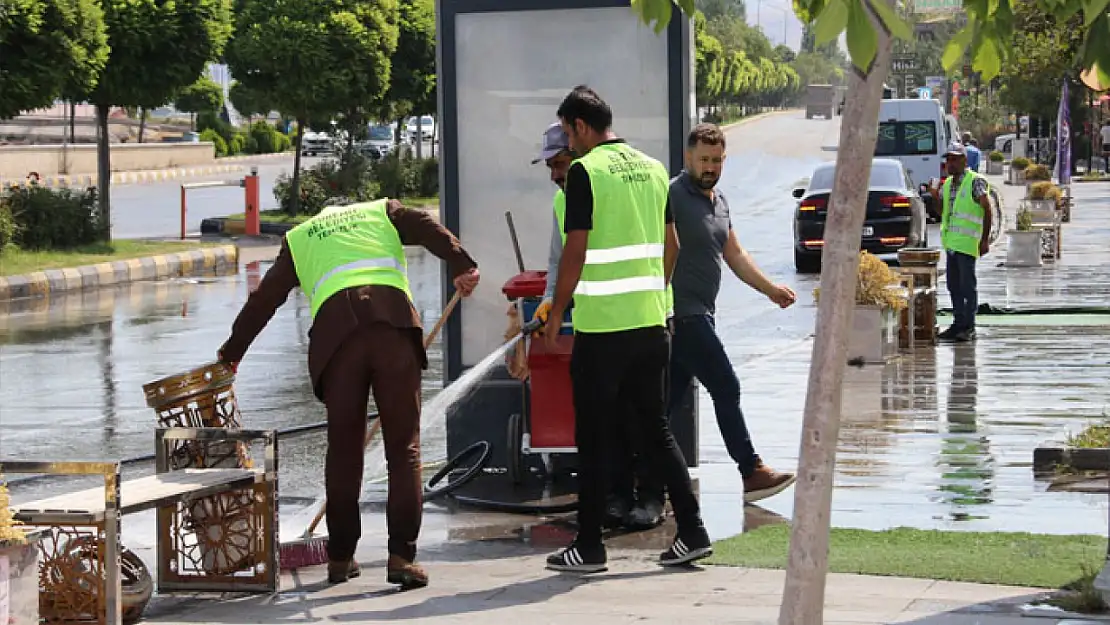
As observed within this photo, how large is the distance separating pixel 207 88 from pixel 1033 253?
51.1 m

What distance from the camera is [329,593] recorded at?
7.47 meters

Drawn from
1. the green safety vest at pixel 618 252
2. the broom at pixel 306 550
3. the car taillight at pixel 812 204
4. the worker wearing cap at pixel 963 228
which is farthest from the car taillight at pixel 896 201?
the green safety vest at pixel 618 252

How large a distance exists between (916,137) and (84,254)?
18.7 metres

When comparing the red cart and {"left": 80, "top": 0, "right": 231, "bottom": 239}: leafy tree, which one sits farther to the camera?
{"left": 80, "top": 0, "right": 231, "bottom": 239}: leafy tree

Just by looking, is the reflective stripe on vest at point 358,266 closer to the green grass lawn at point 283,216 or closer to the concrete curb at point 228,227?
the concrete curb at point 228,227

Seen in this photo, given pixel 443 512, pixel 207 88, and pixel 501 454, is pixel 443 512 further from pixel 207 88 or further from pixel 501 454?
pixel 207 88

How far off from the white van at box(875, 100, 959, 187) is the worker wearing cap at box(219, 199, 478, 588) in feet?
103

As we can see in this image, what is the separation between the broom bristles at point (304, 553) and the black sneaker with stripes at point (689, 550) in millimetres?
1476

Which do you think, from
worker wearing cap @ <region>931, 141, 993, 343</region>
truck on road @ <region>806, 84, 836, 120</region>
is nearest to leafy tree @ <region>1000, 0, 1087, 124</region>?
worker wearing cap @ <region>931, 141, 993, 343</region>

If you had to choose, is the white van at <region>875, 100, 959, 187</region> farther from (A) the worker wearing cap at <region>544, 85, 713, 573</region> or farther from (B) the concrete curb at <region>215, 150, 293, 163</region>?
(A) the worker wearing cap at <region>544, 85, 713, 573</region>

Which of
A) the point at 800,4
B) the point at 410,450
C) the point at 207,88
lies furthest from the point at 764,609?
the point at 207,88

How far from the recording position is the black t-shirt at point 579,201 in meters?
7.61

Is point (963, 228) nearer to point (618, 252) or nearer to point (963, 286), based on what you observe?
point (963, 286)

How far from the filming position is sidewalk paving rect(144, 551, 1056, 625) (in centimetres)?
666
